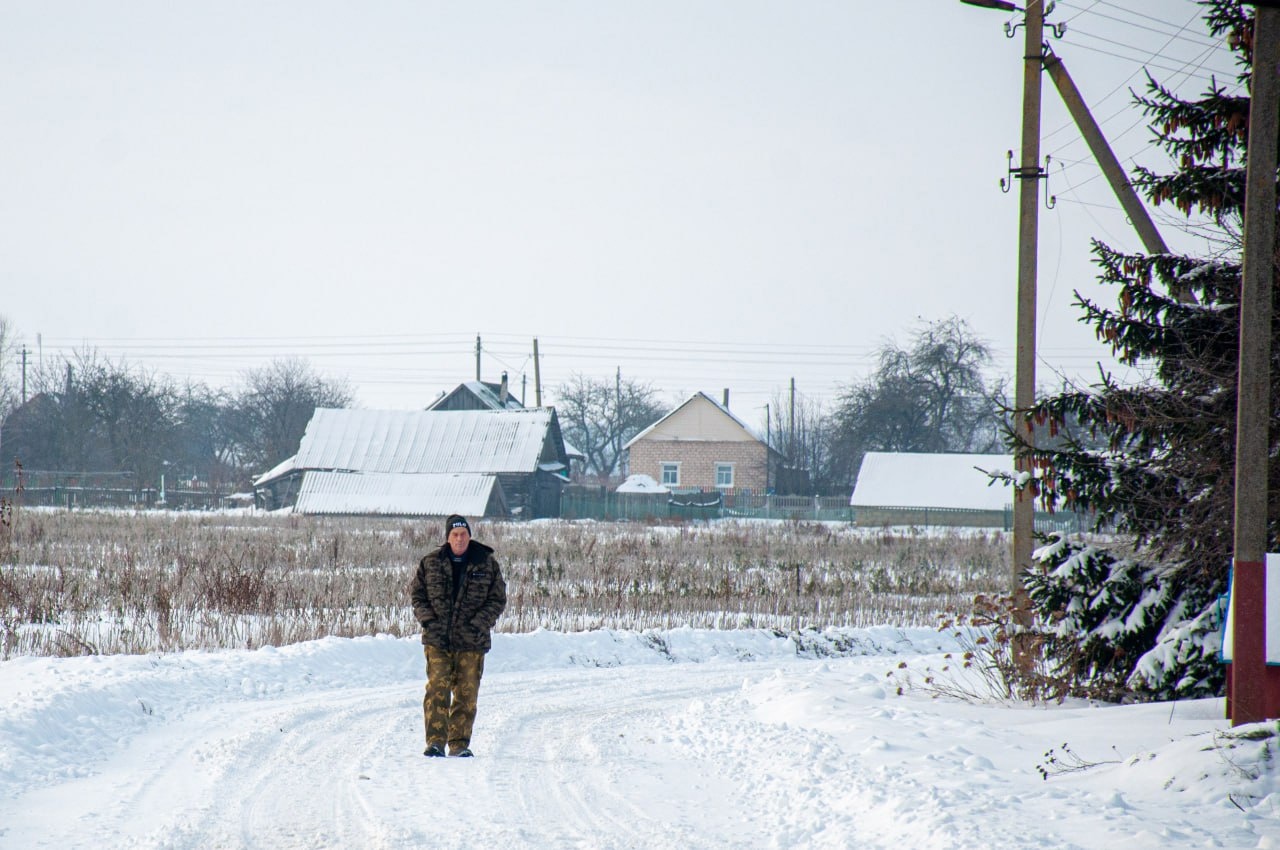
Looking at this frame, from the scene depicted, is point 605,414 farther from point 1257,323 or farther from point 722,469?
point 1257,323

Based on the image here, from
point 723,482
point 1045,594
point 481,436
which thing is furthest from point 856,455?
point 1045,594

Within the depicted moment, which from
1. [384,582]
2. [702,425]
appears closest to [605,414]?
[702,425]

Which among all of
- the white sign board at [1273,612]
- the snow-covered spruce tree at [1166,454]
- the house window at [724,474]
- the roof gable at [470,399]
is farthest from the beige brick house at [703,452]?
the white sign board at [1273,612]

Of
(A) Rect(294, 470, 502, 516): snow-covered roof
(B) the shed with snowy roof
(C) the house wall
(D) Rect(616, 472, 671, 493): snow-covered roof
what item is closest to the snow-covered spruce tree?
(A) Rect(294, 470, 502, 516): snow-covered roof

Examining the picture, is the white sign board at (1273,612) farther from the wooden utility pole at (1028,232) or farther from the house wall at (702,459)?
→ the house wall at (702,459)

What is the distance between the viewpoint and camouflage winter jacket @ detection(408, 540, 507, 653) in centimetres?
866

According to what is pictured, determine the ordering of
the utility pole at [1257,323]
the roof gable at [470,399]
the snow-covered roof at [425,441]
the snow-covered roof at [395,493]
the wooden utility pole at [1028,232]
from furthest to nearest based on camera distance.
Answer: the roof gable at [470,399], the snow-covered roof at [425,441], the snow-covered roof at [395,493], the wooden utility pole at [1028,232], the utility pole at [1257,323]

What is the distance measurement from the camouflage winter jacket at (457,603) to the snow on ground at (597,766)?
0.84 m

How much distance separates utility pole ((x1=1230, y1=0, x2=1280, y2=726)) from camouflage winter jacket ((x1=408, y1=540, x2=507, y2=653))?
511 cm

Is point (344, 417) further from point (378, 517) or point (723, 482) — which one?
point (723, 482)

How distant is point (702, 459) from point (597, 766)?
6738cm

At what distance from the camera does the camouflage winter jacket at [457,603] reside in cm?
866

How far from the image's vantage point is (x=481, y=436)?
59.5m

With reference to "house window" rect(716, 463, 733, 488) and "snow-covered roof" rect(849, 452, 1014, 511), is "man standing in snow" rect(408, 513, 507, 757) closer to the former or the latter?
"snow-covered roof" rect(849, 452, 1014, 511)
